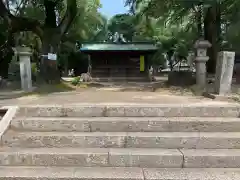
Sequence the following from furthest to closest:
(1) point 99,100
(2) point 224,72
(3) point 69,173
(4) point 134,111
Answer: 1. (2) point 224,72
2. (1) point 99,100
3. (4) point 134,111
4. (3) point 69,173

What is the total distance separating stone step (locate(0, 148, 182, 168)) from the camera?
332cm

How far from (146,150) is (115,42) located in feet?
56.2

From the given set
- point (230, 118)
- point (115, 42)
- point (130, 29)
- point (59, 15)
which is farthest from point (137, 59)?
point (230, 118)

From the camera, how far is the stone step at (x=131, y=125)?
3.91 meters

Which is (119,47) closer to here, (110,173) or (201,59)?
(201,59)

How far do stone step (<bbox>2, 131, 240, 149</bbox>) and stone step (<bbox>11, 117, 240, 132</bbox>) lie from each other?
17 cm

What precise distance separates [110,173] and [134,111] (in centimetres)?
137

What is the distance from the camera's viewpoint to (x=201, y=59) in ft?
26.6

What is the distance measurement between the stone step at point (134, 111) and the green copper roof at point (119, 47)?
1430 cm

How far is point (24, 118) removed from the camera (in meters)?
4.19

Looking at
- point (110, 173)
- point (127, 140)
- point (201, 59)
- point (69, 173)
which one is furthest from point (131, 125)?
point (201, 59)

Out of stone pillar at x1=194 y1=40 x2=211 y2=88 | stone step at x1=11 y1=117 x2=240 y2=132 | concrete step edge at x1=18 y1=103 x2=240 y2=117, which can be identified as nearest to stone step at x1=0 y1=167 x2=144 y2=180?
stone step at x1=11 y1=117 x2=240 y2=132

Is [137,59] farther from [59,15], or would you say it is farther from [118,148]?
[118,148]

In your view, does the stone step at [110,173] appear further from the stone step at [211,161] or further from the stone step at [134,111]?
the stone step at [134,111]
